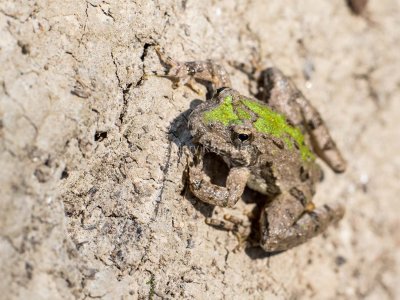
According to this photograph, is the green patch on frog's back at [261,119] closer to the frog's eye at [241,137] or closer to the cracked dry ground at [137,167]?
the frog's eye at [241,137]

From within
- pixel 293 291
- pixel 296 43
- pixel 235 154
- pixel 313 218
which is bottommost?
pixel 293 291

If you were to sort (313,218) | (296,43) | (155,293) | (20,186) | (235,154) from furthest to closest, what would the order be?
1. (296,43)
2. (313,218)
3. (235,154)
4. (155,293)
5. (20,186)

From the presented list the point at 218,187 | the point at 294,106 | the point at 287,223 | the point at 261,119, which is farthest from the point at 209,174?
the point at 294,106

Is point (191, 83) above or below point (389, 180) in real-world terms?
above

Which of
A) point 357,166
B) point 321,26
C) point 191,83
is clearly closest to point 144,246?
point 191,83

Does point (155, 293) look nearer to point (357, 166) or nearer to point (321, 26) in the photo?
point (357, 166)

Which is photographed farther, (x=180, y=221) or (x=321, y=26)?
(x=321, y=26)
